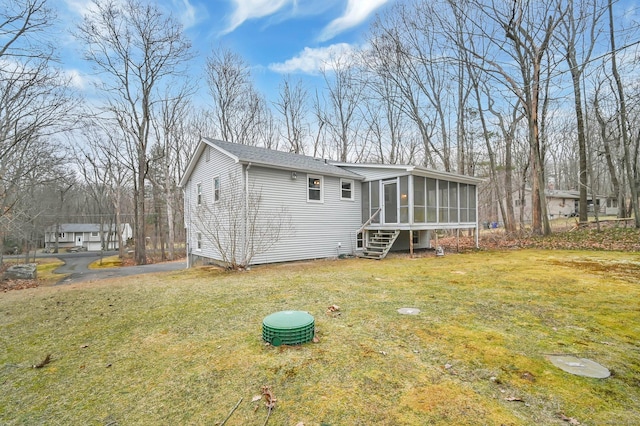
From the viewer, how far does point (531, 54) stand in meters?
14.3

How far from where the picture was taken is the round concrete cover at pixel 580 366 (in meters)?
2.77

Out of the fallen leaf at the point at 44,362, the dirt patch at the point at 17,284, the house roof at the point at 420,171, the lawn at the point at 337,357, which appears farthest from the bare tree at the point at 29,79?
the house roof at the point at 420,171

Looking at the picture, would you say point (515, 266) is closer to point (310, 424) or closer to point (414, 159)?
point (310, 424)

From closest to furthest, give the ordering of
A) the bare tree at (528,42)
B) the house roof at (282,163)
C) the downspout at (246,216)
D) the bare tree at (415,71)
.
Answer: the downspout at (246,216)
the house roof at (282,163)
the bare tree at (528,42)
the bare tree at (415,71)

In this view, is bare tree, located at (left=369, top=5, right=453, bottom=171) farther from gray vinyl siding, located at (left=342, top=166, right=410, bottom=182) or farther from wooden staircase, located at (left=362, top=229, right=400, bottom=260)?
wooden staircase, located at (left=362, top=229, right=400, bottom=260)

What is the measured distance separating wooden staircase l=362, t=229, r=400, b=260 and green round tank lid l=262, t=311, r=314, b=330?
8.08 meters

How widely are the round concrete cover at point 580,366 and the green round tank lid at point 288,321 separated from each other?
2642 mm

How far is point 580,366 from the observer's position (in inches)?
114

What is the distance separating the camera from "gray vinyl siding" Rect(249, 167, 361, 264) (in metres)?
10.4

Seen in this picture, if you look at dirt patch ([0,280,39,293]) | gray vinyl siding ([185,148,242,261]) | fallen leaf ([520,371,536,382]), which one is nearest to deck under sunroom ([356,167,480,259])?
gray vinyl siding ([185,148,242,261])

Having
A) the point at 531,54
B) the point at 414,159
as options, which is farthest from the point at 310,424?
the point at 414,159

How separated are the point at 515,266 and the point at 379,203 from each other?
Result: 5395 millimetres

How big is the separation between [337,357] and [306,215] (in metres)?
8.37

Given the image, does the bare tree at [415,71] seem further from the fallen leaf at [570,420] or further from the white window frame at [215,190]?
the fallen leaf at [570,420]
